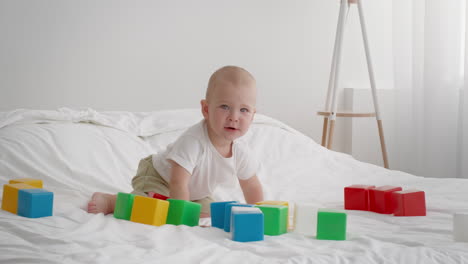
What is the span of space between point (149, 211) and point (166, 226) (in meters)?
0.06

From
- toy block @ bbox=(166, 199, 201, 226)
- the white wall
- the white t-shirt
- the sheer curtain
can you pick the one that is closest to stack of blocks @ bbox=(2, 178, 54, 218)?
toy block @ bbox=(166, 199, 201, 226)

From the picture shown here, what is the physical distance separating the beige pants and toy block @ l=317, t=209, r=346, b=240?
1.67 ft

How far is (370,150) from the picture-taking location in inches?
131

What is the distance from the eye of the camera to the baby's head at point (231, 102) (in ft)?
4.77

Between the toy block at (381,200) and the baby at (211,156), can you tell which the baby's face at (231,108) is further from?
the toy block at (381,200)

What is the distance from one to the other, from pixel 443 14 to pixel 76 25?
1.82 metres

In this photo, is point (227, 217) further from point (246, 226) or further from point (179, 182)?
point (179, 182)

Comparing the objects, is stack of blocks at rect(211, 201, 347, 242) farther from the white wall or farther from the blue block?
the white wall

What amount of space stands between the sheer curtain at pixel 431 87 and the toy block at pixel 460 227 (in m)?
1.72

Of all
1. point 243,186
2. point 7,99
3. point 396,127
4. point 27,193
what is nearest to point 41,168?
point 27,193

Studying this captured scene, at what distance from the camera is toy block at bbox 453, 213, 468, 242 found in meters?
1.08

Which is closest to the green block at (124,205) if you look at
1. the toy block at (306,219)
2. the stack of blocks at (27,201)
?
the stack of blocks at (27,201)

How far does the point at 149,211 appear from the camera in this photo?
3.96ft

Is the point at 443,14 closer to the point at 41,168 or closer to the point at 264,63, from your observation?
the point at 264,63
